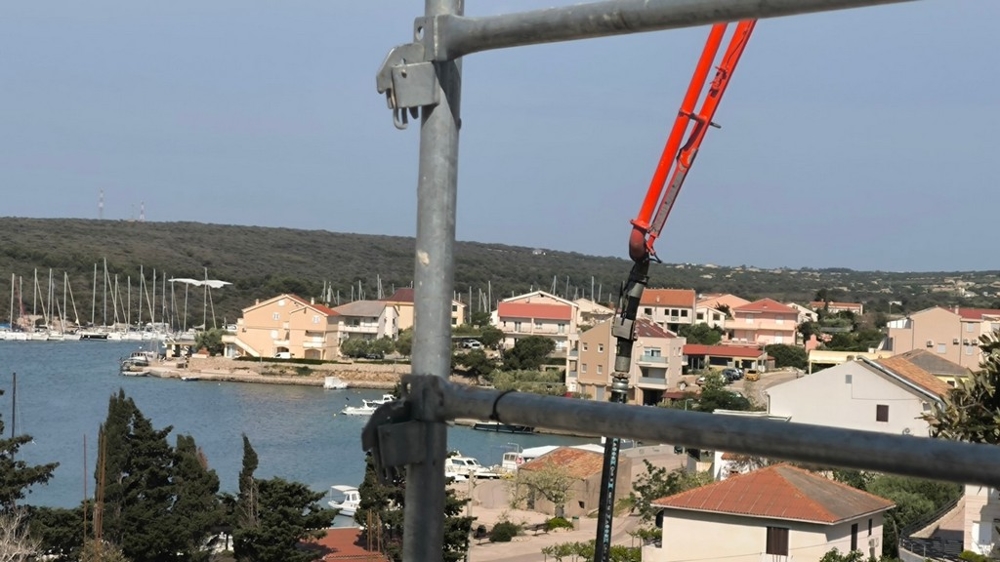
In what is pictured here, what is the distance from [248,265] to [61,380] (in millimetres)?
28011

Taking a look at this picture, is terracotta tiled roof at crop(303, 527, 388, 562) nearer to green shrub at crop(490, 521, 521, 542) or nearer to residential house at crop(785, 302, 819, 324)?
green shrub at crop(490, 521, 521, 542)

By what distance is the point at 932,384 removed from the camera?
12.4 meters

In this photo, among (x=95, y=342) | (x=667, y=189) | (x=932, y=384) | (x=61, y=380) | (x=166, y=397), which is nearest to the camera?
(x=667, y=189)

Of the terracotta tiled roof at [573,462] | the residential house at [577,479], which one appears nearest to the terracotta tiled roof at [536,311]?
the terracotta tiled roof at [573,462]

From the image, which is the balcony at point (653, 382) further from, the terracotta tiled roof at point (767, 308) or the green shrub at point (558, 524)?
the green shrub at point (558, 524)

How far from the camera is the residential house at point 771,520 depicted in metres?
6.10

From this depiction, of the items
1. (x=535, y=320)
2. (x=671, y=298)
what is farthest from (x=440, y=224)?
(x=671, y=298)

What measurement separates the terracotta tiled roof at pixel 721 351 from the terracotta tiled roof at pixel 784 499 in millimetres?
22731

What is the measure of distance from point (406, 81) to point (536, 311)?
32.9m

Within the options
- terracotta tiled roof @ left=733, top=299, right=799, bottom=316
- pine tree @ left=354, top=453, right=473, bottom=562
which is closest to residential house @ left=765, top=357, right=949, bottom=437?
pine tree @ left=354, top=453, right=473, bottom=562

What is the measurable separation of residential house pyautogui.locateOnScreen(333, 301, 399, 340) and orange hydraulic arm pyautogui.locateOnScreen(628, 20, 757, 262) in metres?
31.7

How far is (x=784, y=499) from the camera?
6180mm

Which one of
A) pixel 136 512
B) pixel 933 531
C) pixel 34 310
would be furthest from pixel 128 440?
pixel 34 310

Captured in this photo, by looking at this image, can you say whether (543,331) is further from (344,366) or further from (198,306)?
(198,306)
